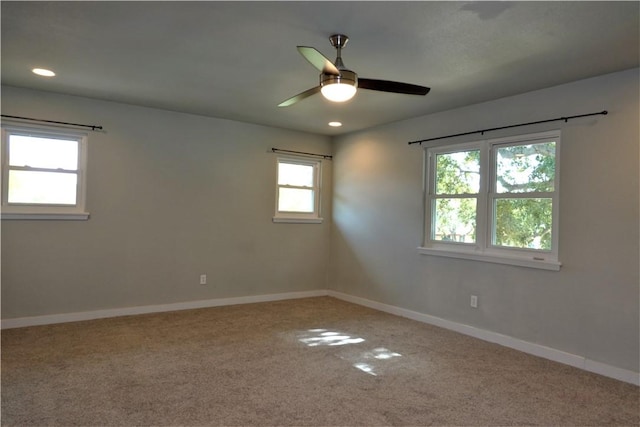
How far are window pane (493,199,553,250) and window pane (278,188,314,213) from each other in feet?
9.27

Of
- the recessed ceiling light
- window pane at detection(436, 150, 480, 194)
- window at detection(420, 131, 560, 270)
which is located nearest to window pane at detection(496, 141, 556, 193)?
window at detection(420, 131, 560, 270)

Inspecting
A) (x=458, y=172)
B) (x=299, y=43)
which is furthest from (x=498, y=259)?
(x=299, y=43)

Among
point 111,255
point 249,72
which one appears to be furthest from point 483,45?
point 111,255

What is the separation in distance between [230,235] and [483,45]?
381cm

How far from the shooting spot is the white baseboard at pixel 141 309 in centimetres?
425

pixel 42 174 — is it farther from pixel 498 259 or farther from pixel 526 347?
pixel 526 347

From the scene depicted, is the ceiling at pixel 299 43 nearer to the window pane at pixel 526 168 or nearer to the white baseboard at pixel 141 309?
the window pane at pixel 526 168

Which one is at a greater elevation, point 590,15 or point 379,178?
→ point 590,15

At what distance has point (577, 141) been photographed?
141 inches

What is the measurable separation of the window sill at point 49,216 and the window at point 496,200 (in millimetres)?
3833

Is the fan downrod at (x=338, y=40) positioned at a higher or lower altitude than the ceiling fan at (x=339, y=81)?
higher

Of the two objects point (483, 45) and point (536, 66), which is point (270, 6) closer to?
point (483, 45)

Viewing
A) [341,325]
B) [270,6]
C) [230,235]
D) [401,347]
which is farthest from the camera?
[230,235]

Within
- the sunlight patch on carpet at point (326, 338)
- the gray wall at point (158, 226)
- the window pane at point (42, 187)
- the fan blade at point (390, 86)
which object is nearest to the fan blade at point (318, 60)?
the fan blade at point (390, 86)
